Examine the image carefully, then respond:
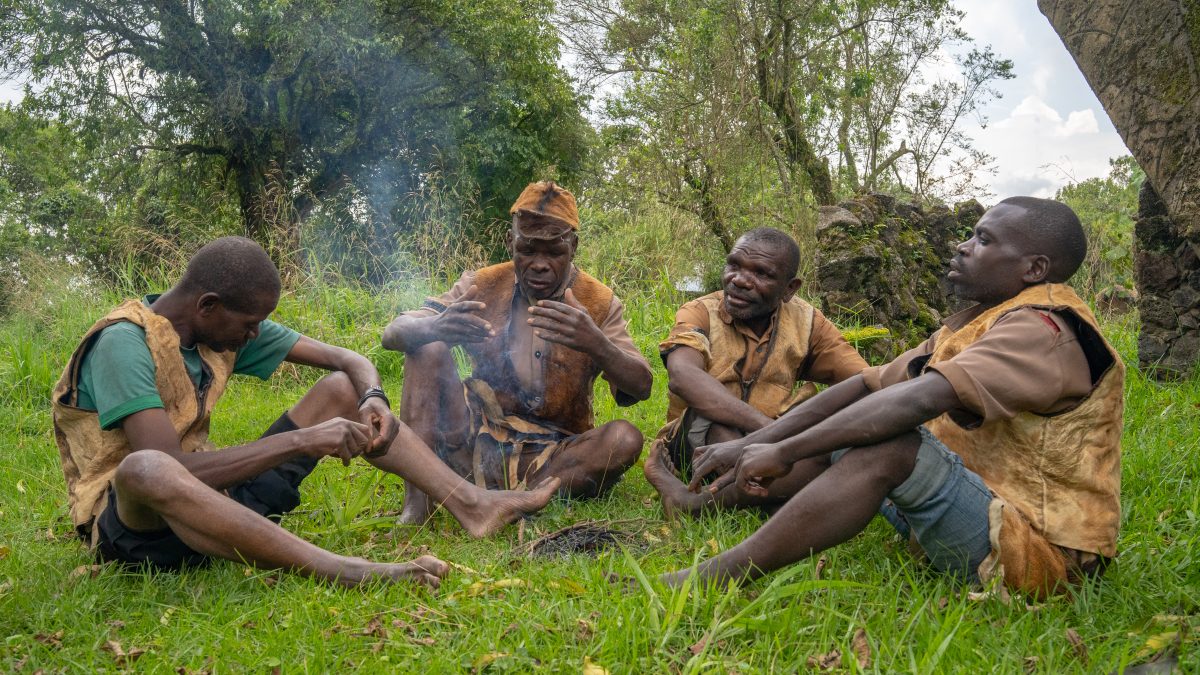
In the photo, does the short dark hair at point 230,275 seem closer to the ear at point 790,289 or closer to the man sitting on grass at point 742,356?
the man sitting on grass at point 742,356

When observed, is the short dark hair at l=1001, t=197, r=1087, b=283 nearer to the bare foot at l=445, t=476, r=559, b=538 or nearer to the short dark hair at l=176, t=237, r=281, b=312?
the bare foot at l=445, t=476, r=559, b=538

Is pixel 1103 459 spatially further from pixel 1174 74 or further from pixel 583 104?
pixel 583 104

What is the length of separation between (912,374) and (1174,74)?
2292mm

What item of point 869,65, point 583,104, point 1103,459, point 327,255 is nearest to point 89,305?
point 327,255

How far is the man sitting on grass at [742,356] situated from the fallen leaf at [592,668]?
1687mm

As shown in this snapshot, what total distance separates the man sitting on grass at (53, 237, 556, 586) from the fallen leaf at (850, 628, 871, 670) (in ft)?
4.79

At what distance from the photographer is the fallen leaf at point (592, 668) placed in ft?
7.93

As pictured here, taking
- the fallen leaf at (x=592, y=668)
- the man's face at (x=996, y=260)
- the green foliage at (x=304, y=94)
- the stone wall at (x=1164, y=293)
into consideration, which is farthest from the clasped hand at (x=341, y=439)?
the green foliage at (x=304, y=94)

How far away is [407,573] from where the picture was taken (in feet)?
10.4

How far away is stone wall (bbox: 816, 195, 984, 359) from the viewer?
6793 millimetres

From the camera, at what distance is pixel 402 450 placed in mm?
3975

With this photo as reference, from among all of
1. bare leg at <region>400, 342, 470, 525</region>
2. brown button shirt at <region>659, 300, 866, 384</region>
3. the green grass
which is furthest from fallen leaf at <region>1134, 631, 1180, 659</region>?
bare leg at <region>400, 342, 470, 525</region>

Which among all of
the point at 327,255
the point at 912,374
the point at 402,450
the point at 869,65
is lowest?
the point at 402,450

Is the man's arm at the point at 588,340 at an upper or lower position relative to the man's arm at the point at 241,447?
upper
